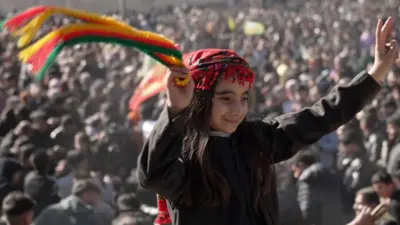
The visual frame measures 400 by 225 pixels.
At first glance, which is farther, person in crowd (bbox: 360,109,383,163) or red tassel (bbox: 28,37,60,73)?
person in crowd (bbox: 360,109,383,163)

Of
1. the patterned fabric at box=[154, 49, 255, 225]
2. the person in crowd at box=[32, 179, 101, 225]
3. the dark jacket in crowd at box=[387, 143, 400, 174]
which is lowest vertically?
the person in crowd at box=[32, 179, 101, 225]

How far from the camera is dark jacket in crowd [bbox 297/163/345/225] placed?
5852mm

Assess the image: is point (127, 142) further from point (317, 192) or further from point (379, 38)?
point (379, 38)

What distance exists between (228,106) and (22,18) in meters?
0.76

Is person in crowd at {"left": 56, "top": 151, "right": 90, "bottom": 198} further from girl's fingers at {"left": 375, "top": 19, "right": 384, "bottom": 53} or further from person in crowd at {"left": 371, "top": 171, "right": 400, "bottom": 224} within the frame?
girl's fingers at {"left": 375, "top": 19, "right": 384, "bottom": 53}

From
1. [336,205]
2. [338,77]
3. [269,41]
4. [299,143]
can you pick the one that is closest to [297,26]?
[269,41]

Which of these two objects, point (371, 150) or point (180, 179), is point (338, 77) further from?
point (180, 179)

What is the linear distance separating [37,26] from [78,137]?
5.79 metres

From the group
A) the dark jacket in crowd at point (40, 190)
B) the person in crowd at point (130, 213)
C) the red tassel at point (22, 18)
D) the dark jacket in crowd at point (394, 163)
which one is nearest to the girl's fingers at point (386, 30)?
the red tassel at point (22, 18)

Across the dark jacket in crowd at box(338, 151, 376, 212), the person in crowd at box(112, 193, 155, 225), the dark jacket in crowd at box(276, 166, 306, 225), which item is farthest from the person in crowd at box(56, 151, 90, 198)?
the dark jacket in crowd at box(338, 151, 376, 212)

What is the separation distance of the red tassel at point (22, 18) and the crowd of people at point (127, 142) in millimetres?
1172

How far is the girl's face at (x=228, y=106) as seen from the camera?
258 cm

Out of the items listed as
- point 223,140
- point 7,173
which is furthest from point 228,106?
point 7,173

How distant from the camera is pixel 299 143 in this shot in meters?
2.75
